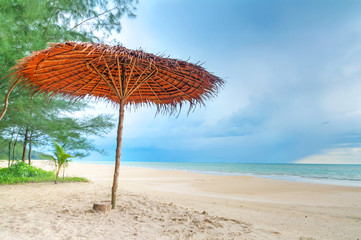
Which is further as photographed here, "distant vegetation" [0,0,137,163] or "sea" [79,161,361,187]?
"sea" [79,161,361,187]

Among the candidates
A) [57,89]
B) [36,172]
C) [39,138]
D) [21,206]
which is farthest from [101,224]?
[39,138]

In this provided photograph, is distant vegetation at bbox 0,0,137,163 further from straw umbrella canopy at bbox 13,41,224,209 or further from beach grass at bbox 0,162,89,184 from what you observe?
beach grass at bbox 0,162,89,184

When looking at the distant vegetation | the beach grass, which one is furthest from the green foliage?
the distant vegetation

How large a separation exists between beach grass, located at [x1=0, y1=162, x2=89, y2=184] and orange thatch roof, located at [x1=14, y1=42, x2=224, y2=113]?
→ 5272 mm

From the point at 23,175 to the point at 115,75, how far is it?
287 inches

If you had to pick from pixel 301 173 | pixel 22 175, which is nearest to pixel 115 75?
pixel 22 175

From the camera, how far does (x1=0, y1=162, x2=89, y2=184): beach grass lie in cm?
830

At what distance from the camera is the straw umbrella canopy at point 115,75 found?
137 inches

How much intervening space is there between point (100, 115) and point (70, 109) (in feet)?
4.51

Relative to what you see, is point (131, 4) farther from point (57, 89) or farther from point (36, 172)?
point (36, 172)

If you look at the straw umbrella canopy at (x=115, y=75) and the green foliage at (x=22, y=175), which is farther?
the green foliage at (x=22, y=175)

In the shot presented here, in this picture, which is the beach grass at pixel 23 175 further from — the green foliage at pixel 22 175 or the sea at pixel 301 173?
the sea at pixel 301 173

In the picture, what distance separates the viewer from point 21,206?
4.45 m

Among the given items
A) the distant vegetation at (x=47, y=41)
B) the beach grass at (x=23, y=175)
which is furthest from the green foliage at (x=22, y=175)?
the distant vegetation at (x=47, y=41)
